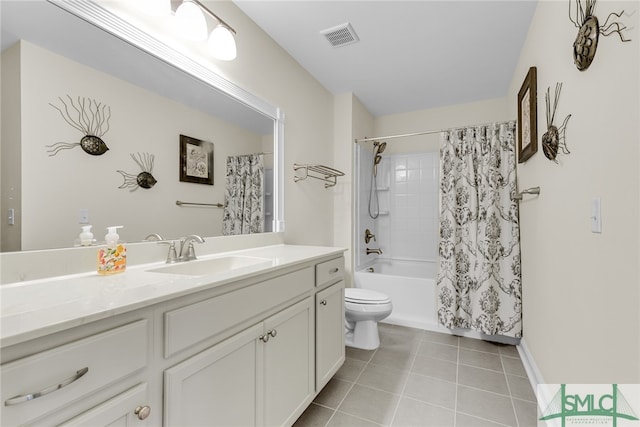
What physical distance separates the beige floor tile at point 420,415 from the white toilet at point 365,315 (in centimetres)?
66

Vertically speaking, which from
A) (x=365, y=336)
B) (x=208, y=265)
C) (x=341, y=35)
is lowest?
(x=365, y=336)

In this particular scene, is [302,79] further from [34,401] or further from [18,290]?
[34,401]

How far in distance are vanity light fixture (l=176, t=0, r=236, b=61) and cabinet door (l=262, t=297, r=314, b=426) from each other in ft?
4.50

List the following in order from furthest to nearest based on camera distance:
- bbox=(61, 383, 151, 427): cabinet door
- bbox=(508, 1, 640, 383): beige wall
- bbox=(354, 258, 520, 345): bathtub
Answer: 1. bbox=(354, 258, 520, 345): bathtub
2. bbox=(508, 1, 640, 383): beige wall
3. bbox=(61, 383, 151, 427): cabinet door

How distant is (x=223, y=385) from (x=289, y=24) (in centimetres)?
211

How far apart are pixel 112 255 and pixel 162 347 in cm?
48

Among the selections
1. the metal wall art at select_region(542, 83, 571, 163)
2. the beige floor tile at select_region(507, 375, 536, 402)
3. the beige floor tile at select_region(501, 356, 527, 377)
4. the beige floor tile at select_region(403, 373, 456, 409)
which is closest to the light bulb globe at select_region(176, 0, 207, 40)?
the metal wall art at select_region(542, 83, 571, 163)

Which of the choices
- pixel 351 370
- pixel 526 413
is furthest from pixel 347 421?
pixel 526 413

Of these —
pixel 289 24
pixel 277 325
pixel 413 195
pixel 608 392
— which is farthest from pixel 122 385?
pixel 413 195

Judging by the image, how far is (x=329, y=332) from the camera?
5.44 feet

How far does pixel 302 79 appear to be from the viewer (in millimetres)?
2486

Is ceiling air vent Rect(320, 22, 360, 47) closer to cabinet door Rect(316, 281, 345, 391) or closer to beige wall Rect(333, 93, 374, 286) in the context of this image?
beige wall Rect(333, 93, 374, 286)

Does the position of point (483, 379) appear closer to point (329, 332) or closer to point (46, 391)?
point (329, 332)

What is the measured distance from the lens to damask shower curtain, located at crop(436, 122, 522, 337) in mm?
2371
